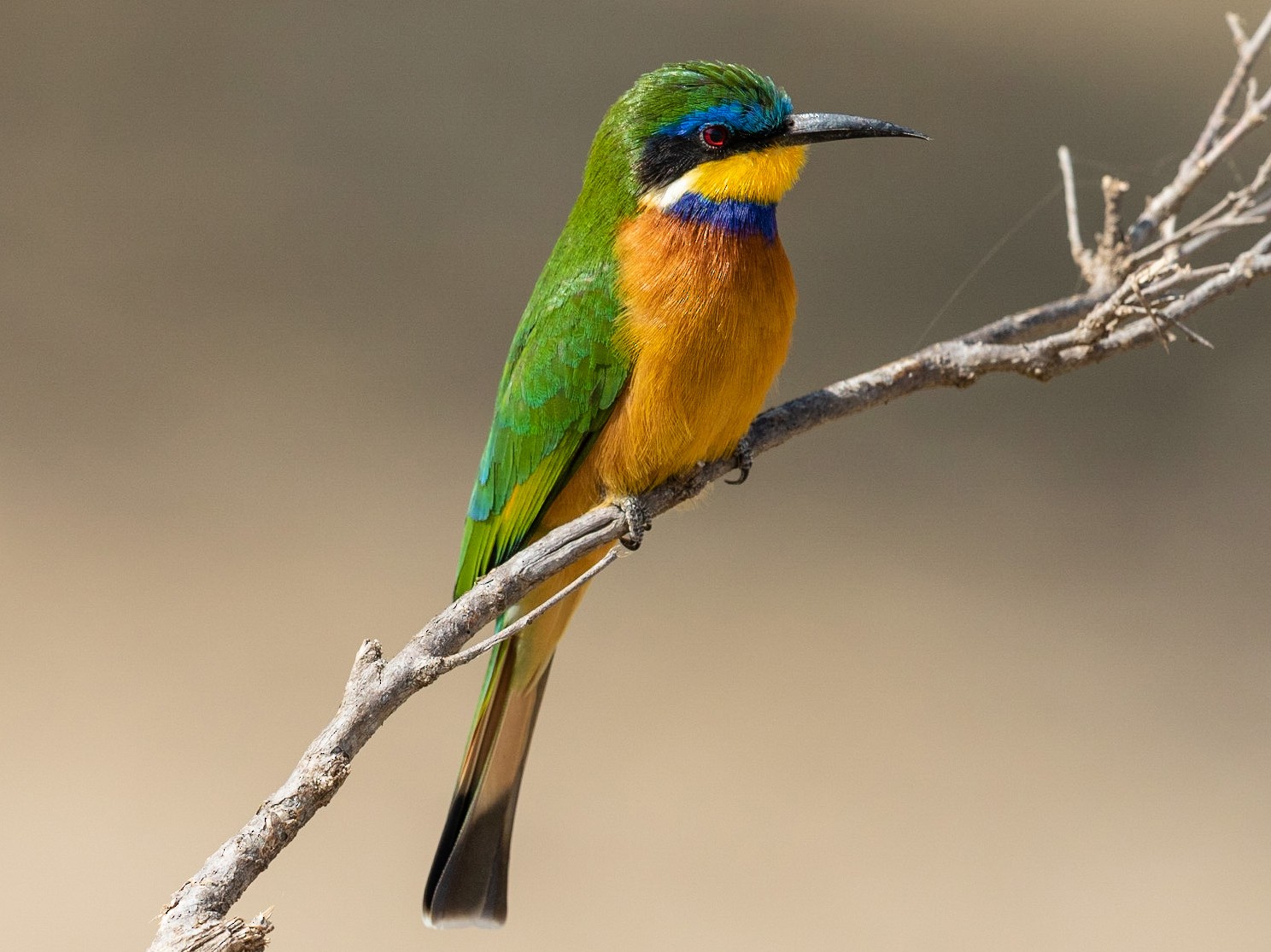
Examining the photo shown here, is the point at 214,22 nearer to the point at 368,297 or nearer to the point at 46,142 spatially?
the point at 46,142

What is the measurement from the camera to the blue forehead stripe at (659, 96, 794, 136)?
184 cm

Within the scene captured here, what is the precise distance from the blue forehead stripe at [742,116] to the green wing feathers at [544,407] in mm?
230

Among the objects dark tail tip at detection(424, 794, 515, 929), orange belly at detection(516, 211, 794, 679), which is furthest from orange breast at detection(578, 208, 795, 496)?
dark tail tip at detection(424, 794, 515, 929)

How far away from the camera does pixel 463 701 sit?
3.93m

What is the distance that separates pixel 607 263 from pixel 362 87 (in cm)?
382

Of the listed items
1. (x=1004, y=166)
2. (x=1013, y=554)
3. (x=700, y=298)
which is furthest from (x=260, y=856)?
(x=1004, y=166)

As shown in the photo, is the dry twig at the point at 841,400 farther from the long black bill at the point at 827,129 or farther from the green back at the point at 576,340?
the long black bill at the point at 827,129

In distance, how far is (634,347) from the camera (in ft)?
6.21

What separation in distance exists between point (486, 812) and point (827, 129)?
104 centimetres

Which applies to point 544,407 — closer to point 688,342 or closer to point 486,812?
point 688,342

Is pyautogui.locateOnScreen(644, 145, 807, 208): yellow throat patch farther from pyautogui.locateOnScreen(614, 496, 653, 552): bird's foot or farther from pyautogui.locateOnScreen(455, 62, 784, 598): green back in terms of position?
pyautogui.locateOnScreen(614, 496, 653, 552): bird's foot

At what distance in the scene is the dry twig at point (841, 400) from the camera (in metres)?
1.11

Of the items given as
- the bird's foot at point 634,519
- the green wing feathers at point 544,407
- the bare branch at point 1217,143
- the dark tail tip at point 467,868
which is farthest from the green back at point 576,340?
the bare branch at point 1217,143

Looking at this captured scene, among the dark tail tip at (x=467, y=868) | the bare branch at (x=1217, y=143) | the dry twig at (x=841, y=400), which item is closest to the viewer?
the dry twig at (x=841, y=400)
